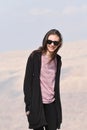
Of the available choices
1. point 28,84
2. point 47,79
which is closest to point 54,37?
point 47,79

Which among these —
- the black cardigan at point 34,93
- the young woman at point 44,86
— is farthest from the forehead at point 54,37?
the black cardigan at point 34,93

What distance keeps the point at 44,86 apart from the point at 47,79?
0.28 feet

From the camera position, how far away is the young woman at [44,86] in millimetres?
5602

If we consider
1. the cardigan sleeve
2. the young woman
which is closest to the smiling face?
the young woman

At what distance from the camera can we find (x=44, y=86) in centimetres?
569

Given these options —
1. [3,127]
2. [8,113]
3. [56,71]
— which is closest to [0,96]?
[8,113]

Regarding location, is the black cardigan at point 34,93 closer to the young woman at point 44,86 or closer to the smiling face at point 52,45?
the young woman at point 44,86

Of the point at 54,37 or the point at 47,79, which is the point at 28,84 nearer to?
the point at 47,79

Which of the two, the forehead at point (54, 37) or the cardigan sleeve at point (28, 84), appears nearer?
the cardigan sleeve at point (28, 84)

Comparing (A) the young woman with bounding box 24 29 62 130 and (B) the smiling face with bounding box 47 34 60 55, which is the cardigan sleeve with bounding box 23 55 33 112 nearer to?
(A) the young woman with bounding box 24 29 62 130

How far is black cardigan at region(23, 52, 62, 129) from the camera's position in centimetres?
559

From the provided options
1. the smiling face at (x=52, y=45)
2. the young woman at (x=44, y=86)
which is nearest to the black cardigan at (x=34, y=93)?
the young woman at (x=44, y=86)

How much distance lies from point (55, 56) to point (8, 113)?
6533 inches

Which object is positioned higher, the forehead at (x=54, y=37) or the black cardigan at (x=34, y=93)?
the forehead at (x=54, y=37)
